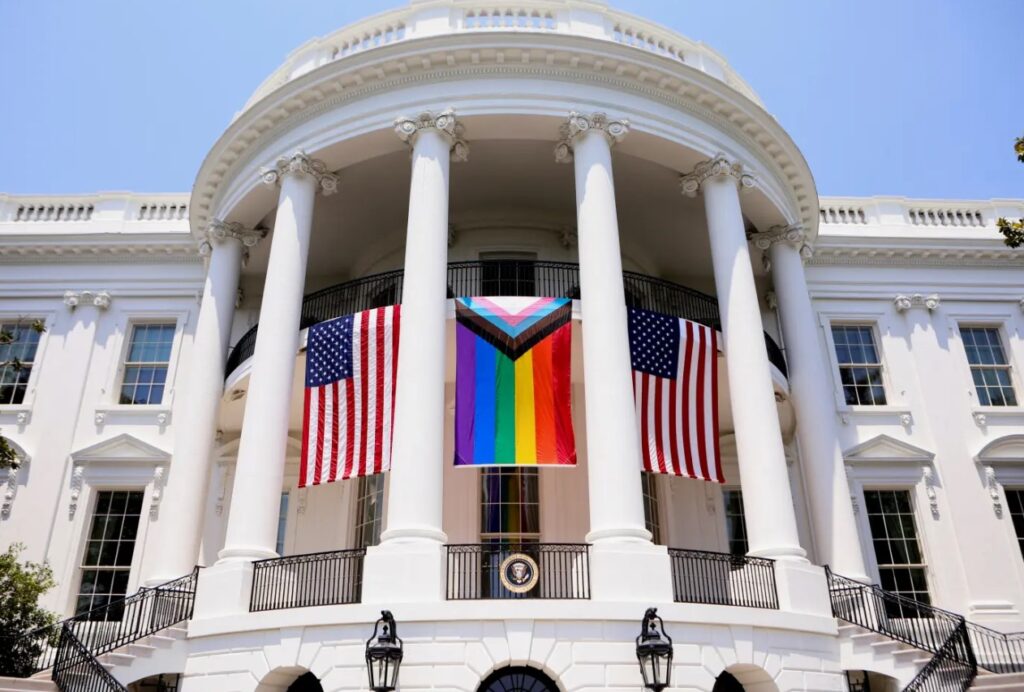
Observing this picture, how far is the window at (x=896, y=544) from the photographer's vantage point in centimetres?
1788

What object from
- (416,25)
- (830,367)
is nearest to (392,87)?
(416,25)

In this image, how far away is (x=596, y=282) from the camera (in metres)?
13.5

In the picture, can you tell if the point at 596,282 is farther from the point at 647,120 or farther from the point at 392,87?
the point at 392,87

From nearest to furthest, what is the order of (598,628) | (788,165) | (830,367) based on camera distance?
(598,628)
(788,165)
(830,367)

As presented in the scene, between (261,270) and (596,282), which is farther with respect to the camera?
(261,270)

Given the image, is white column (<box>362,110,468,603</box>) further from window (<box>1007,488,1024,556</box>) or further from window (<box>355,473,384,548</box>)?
window (<box>1007,488,1024,556</box>)

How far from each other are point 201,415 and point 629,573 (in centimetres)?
902

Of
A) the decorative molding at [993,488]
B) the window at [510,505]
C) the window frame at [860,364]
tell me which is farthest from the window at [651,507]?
the decorative molding at [993,488]

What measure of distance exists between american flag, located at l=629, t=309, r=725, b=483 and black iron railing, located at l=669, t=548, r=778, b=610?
5.72ft

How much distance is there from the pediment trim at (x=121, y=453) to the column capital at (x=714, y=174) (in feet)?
41.6

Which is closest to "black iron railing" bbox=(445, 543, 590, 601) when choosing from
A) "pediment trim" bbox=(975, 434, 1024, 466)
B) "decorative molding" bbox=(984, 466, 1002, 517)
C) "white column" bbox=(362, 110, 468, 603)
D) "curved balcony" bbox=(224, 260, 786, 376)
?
"white column" bbox=(362, 110, 468, 603)

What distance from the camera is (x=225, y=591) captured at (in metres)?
12.0

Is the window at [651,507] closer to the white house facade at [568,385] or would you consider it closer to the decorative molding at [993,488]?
the white house facade at [568,385]

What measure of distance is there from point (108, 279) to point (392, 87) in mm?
9749
